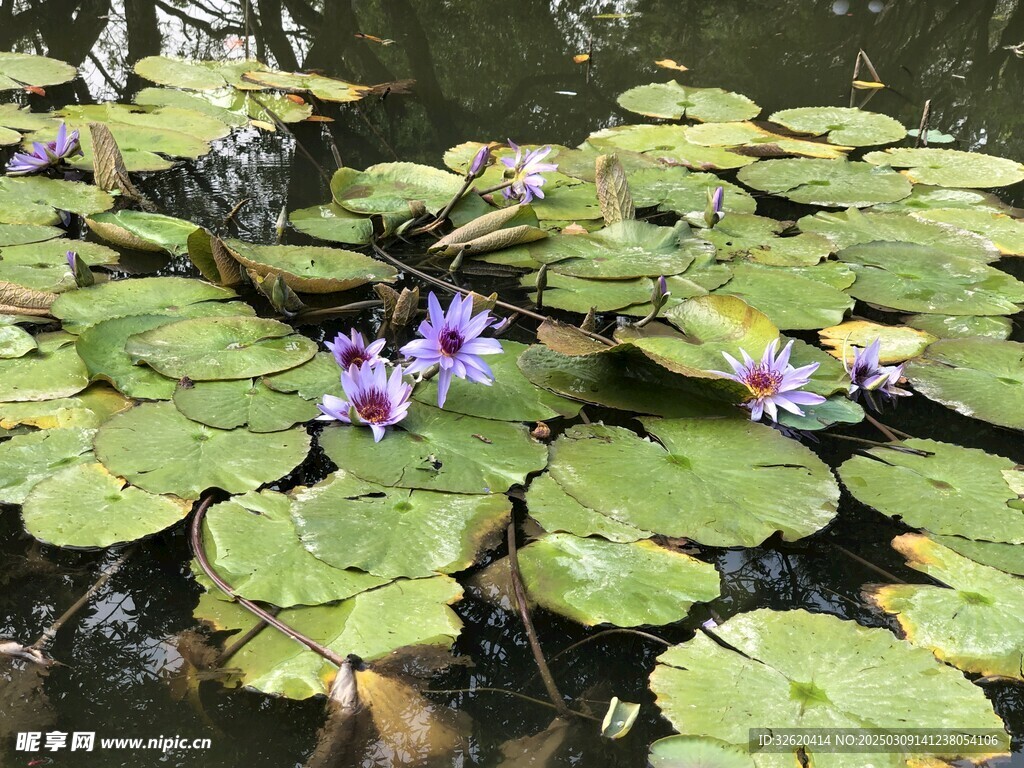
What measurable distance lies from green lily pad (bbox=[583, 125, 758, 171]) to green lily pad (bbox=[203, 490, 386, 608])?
3.09 metres

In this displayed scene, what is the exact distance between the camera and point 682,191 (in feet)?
12.5

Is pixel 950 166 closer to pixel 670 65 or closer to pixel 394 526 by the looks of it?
pixel 670 65

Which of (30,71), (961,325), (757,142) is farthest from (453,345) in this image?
(30,71)

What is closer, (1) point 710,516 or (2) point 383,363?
(1) point 710,516

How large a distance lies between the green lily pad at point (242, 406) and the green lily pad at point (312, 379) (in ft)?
0.06

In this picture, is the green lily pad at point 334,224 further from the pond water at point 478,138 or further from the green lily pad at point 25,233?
the green lily pad at point 25,233

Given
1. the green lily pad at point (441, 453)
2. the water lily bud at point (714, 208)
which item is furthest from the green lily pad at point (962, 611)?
the water lily bud at point (714, 208)

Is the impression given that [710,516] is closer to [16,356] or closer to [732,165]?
[16,356]

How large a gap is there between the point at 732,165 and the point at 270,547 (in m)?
3.35

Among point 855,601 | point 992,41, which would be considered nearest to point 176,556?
point 855,601

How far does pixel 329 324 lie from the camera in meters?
2.73

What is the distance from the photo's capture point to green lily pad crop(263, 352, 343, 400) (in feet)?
7.41

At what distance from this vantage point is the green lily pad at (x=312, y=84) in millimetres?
4988

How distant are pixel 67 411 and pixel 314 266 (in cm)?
97
